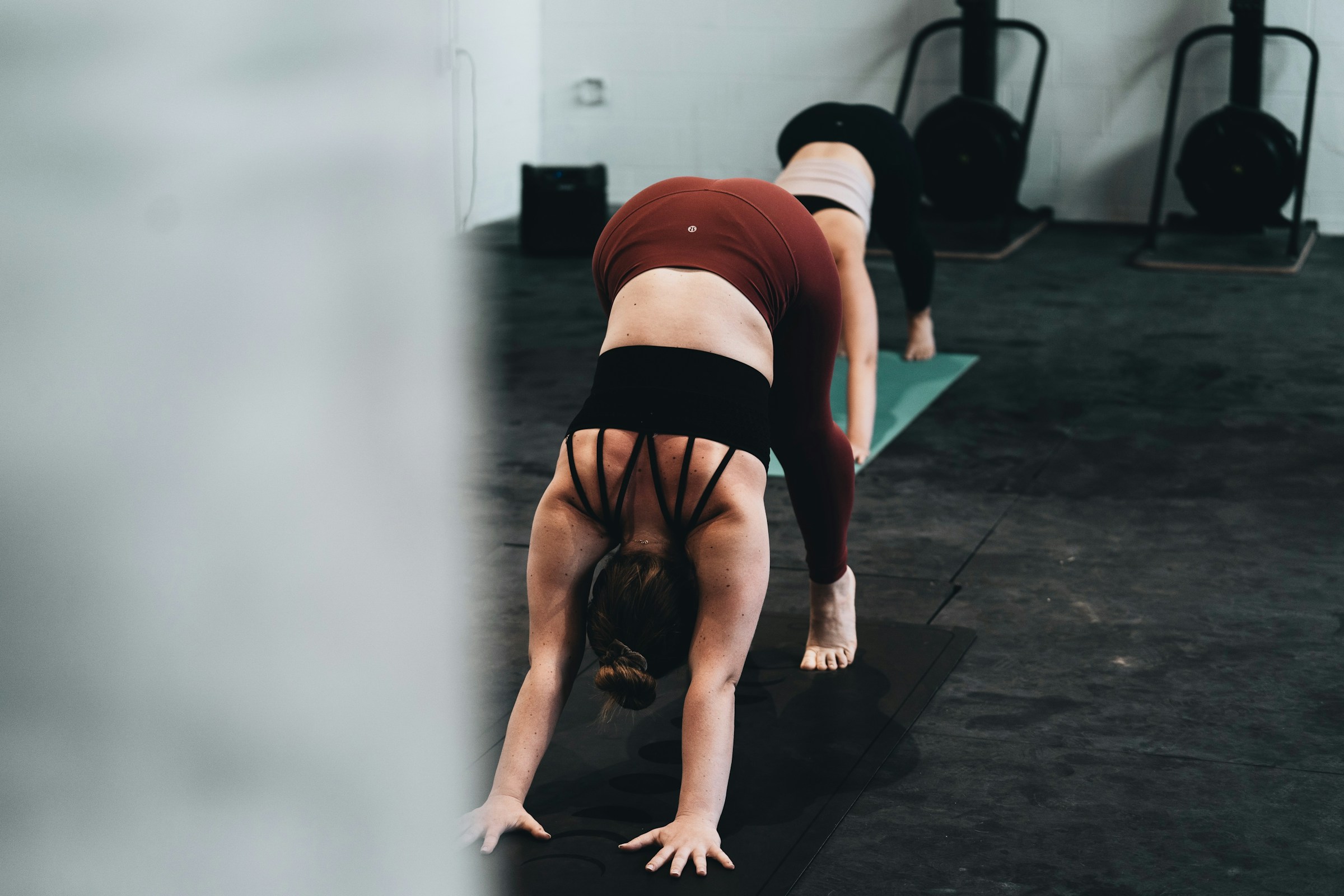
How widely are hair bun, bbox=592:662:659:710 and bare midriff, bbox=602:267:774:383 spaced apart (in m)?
0.44

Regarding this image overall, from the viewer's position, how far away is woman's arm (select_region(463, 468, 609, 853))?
1773mm

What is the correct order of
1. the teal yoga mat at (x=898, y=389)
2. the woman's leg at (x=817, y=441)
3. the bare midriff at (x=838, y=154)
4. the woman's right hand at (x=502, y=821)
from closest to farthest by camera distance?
the woman's right hand at (x=502, y=821), the woman's leg at (x=817, y=441), the bare midriff at (x=838, y=154), the teal yoga mat at (x=898, y=389)

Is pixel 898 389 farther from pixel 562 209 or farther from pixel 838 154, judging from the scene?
pixel 562 209

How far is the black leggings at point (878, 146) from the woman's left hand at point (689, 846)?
2.29 m

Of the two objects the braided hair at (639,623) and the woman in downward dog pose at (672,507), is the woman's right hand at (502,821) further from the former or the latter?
the braided hair at (639,623)

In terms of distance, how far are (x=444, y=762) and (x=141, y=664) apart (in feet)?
0.25

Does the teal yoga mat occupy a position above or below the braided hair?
below

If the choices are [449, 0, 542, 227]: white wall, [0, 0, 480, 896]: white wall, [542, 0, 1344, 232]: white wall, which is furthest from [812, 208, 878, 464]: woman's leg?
[542, 0, 1344, 232]: white wall

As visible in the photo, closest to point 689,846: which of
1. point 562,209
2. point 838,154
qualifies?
point 838,154

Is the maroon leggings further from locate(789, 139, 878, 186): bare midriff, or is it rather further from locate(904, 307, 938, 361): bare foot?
locate(904, 307, 938, 361): bare foot

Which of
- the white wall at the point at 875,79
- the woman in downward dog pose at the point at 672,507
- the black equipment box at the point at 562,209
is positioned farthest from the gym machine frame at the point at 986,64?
the woman in downward dog pose at the point at 672,507

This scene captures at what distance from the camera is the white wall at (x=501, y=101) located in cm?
676

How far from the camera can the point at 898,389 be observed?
437 cm

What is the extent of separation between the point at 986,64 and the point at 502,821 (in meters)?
5.57
